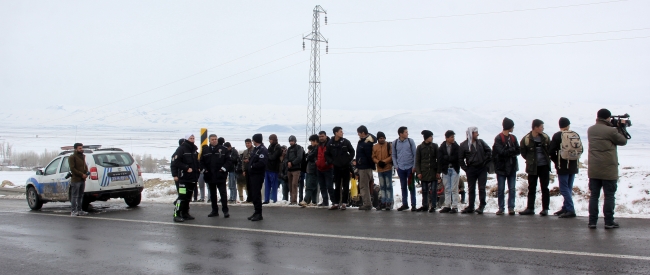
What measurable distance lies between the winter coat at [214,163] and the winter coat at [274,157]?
272 cm

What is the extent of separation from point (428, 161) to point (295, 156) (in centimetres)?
388

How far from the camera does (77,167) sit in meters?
14.2

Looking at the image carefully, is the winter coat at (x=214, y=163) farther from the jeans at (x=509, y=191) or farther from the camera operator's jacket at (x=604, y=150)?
the camera operator's jacket at (x=604, y=150)

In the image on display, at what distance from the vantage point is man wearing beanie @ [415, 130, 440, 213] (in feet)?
41.1

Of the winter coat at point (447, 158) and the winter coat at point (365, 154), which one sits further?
the winter coat at point (365, 154)

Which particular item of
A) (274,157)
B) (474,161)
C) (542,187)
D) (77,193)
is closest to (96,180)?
(77,193)

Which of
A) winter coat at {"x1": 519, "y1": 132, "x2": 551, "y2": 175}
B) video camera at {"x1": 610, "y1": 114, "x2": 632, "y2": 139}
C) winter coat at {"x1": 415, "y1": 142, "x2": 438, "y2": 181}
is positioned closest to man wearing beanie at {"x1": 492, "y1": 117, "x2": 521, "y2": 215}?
winter coat at {"x1": 519, "y1": 132, "x2": 551, "y2": 175}

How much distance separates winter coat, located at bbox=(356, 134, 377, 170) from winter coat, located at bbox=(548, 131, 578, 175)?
13.4 feet

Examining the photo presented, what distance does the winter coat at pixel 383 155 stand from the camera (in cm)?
1330

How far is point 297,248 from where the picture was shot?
848 centimetres

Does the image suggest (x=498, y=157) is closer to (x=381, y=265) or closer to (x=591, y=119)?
(x=381, y=265)

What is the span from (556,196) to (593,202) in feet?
25.1

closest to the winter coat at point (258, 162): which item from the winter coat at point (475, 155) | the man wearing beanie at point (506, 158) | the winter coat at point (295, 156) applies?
the winter coat at point (295, 156)

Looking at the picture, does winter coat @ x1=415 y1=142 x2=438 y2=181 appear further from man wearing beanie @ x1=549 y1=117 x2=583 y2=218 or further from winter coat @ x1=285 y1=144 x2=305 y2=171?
winter coat @ x1=285 y1=144 x2=305 y2=171
